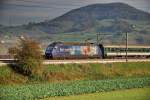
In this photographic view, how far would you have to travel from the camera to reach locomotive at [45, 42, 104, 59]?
26.0 meters

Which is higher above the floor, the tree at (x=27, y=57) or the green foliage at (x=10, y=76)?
the tree at (x=27, y=57)

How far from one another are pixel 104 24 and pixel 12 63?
67.1m

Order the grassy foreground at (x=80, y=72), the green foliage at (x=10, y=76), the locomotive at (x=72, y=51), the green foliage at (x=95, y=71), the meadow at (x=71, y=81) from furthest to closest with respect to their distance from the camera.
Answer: the locomotive at (x=72, y=51)
the green foliage at (x=95, y=71)
the grassy foreground at (x=80, y=72)
the green foliage at (x=10, y=76)
the meadow at (x=71, y=81)

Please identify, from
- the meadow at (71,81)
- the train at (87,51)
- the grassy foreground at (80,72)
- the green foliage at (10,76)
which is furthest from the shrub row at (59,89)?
the train at (87,51)

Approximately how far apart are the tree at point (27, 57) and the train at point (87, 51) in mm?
5940

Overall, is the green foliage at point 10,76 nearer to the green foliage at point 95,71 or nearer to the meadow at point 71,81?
the meadow at point 71,81

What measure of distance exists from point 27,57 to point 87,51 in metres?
9.42

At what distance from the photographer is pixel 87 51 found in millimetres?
28406

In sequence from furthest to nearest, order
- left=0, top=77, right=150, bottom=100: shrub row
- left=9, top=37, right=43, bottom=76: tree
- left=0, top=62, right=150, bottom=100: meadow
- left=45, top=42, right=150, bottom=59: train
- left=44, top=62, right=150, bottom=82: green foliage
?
left=45, top=42, right=150, bottom=59: train < left=44, top=62, right=150, bottom=82: green foliage < left=9, top=37, right=43, bottom=76: tree < left=0, top=62, right=150, bottom=100: meadow < left=0, top=77, right=150, bottom=100: shrub row

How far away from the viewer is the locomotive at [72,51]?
25992 mm

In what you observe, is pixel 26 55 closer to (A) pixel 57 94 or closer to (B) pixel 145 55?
(A) pixel 57 94

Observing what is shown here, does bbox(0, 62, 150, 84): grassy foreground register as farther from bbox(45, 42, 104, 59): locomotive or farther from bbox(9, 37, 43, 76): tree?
bbox(45, 42, 104, 59): locomotive

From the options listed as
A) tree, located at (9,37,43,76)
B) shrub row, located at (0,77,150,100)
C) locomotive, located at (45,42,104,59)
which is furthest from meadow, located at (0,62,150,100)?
locomotive, located at (45,42,104,59)

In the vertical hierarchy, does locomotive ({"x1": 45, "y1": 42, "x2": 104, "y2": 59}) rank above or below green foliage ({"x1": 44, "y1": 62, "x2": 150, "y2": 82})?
above
